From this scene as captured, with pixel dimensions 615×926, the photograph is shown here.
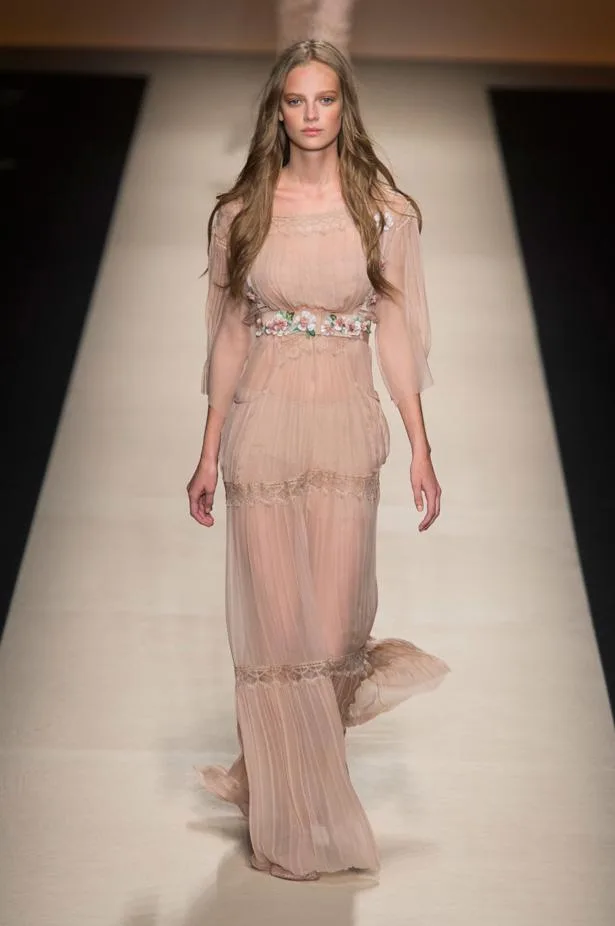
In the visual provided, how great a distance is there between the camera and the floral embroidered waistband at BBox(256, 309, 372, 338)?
3930mm

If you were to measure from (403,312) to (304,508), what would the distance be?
16.4 inches

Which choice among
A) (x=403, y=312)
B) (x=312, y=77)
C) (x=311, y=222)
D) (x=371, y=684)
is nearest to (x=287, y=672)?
(x=371, y=684)

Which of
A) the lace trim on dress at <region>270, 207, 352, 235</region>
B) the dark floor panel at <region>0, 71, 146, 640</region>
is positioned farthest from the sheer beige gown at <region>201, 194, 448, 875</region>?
the dark floor panel at <region>0, 71, 146, 640</region>

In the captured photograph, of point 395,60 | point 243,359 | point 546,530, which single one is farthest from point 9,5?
point 243,359

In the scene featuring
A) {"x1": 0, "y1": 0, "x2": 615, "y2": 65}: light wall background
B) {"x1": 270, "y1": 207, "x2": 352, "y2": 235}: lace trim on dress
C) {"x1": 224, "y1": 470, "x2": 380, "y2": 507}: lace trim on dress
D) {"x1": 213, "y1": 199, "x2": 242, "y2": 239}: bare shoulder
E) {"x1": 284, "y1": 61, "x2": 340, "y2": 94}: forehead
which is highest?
{"x1": 0, "y1": 0, "x2": 615, "y2": 65}: light wall background

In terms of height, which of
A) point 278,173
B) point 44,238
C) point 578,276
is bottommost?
point 278,173

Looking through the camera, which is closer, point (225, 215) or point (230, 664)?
point (225, 215)

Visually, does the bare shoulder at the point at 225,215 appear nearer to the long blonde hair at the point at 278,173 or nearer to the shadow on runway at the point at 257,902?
the long blonde hair at the point at 278,173

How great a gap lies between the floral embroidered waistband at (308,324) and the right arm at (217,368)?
0.32 ft

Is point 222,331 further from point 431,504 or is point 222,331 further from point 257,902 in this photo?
point 257,902

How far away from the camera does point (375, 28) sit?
10148 millimetres

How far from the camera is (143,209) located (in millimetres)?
7992

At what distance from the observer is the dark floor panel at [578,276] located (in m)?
5.71

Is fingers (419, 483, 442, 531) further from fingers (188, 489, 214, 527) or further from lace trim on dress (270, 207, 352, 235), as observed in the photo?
lace trim on dress (270, 207, 352, 235)
